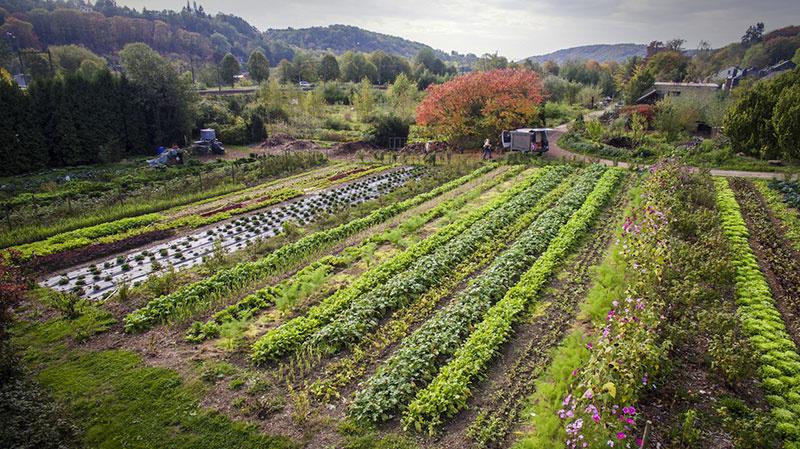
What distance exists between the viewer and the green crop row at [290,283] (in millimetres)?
10312

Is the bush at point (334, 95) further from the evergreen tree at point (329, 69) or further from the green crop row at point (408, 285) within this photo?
the green crop row at point (408, 285)

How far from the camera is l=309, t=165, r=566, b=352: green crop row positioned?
9852mm

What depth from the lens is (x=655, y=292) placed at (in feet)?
33.6

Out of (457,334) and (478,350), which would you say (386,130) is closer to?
(457,334)

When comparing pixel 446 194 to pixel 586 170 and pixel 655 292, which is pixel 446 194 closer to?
pixel 586 170

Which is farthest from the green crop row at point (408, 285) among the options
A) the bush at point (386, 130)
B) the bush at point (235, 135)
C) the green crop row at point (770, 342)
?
the bush at point (235, 135)

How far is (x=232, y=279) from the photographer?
12.7 meters

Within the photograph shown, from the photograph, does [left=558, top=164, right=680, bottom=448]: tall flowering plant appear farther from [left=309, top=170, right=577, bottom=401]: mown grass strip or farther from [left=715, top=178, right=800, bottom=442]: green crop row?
[left=309, top=170, right=577, bottom=401]: mown grass strip

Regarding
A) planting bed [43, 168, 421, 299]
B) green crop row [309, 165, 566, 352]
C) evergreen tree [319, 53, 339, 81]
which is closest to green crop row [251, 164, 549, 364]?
green crop row [309, 165, 566, 352]

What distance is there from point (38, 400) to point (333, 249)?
8.98m

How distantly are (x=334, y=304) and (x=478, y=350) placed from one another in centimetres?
394

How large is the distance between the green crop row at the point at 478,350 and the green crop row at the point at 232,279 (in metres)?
6.77

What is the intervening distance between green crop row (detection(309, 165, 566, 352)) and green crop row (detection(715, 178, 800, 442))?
286 inches

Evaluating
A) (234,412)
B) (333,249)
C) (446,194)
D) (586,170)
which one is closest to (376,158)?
(446,194)
